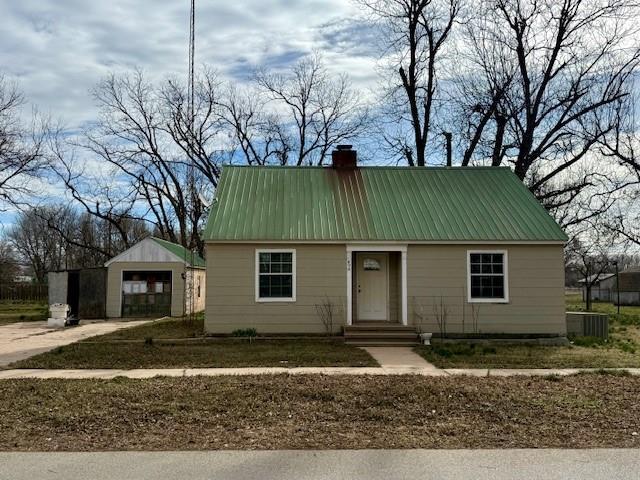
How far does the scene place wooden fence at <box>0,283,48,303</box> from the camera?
36.5 m

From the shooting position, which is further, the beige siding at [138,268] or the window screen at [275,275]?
the beige siding at [138,268]

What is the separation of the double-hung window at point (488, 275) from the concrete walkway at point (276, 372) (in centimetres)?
490

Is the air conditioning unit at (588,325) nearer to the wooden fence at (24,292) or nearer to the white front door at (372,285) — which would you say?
the white front door at (372,285)

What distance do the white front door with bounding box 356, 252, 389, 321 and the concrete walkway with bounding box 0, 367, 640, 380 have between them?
5.58 m

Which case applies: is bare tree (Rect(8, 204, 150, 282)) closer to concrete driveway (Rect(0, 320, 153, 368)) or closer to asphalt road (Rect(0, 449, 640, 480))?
concrete driveway (Rect(0, 320, 153, 368))

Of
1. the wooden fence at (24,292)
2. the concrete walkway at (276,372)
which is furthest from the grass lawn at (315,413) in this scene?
the wooden fence at (24,292)

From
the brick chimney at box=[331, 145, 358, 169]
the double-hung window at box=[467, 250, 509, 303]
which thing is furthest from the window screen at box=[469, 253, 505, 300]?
the brick chimney at box=[331, 145, 358, 169]

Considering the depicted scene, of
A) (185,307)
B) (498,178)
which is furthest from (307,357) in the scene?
(185,307)

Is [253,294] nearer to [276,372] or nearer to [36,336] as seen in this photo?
[276,372]

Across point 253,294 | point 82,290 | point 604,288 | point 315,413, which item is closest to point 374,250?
point 253,294

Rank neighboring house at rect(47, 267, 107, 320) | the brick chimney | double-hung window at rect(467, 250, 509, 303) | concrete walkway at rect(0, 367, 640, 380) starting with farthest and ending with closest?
neighboring house at rect(47, 267, 107, 320) < the brick chimney < double-hung window at rect(467, 250, 509, 303) < concrete walkway at rect(0, 367, 640, 380)

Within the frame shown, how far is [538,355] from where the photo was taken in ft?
43.1

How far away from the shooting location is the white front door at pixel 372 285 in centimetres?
1683

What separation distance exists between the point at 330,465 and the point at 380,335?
997cm
